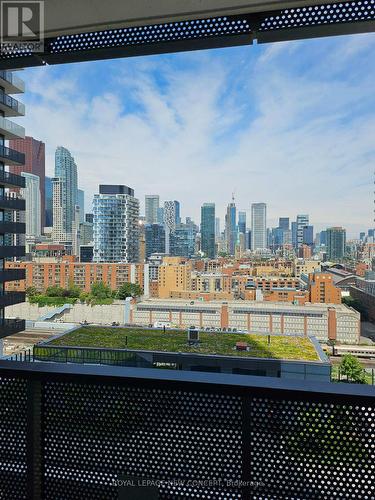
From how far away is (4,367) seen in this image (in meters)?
0.73

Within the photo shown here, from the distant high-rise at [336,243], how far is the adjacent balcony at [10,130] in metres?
18.0

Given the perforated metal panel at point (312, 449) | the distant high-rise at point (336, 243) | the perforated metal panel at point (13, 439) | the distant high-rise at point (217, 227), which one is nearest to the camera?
the perforated metal panel at point (312, 449)

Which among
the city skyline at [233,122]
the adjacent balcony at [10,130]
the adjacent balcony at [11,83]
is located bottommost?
the adjacent balcony at [10,130]

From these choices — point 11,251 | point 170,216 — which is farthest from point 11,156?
point 170,216

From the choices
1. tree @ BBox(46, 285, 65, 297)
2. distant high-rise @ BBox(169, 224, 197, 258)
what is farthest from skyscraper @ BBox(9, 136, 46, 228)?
distant high-rise @ BBox(169, 224, 197, 258)

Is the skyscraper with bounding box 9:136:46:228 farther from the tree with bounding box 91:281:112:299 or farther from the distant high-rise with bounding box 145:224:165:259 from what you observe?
the distant high-rise with bounding box 145:224:165:259

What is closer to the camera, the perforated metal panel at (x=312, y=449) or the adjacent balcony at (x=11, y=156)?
the perforated metal panel at (x=312, y=449)

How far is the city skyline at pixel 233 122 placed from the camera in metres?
12.8

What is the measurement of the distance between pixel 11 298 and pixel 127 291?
1509 centimetres

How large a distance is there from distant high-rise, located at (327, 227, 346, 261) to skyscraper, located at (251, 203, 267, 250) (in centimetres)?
1216

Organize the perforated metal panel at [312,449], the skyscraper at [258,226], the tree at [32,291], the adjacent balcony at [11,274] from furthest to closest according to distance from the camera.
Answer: the skyscraper at [258,226] < the tree at [32,291] < the adjacent balcony at [11,274] < the perforated metal panel at [312,449]

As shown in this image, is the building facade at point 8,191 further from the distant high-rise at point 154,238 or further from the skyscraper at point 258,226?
the skyscraper at point 258,226

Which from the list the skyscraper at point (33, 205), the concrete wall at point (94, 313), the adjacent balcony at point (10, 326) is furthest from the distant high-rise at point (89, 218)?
the adjacent balcony at point (10, 326)

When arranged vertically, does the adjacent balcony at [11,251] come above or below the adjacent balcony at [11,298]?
above
